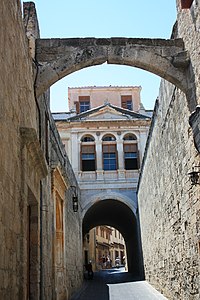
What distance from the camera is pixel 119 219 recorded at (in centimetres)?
2898

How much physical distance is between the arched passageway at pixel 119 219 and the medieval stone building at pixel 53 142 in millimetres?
12415

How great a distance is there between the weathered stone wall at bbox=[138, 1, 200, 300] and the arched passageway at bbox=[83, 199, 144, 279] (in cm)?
→ 1120

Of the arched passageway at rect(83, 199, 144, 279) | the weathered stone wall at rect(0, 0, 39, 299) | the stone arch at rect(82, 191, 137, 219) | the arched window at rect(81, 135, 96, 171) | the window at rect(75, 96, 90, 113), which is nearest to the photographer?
the weathered stone wall at rect(0, 0, 39, 299)

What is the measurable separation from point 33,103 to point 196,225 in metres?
3.32

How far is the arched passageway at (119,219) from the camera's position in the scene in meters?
23.4

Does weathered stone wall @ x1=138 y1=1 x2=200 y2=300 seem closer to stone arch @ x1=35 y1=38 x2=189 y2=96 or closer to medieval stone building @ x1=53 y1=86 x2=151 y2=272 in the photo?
stone arch @ x1=35 y1=38 x2=189 y2=96

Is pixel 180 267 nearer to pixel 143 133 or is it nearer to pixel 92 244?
pixel 143 133

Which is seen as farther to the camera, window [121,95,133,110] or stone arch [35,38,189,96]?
window [121,95,133,110]

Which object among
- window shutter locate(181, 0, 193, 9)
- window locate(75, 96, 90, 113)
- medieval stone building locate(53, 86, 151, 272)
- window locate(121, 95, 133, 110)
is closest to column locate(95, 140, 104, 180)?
medieval stone building locate(53, 86, 151, 272)

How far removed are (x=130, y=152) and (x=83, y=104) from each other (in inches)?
283

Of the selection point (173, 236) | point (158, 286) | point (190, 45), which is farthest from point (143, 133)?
point (190, 45)

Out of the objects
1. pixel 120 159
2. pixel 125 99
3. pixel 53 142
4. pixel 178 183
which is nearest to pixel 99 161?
pixel 120 159

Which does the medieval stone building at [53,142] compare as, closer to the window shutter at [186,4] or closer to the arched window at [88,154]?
the window shutter at [186,4]

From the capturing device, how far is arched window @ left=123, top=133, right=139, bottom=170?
2411cm
